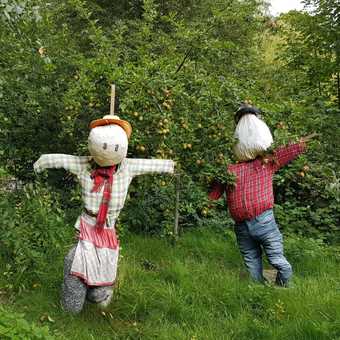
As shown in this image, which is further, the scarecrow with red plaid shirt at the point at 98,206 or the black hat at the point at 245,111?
the black hat at the point at 245,111

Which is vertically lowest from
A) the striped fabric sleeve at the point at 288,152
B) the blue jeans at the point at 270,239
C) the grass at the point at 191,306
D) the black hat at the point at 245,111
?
the grass at the point at 191,306

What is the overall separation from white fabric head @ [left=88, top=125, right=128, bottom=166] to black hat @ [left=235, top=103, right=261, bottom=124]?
47.3 inches

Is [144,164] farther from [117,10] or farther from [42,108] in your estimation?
[117,10]

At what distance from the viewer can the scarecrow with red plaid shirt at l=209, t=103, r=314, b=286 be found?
4527mm

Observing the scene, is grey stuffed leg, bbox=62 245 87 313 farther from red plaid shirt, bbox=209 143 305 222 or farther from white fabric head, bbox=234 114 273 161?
white fabric head, bbox=234 114 273 161

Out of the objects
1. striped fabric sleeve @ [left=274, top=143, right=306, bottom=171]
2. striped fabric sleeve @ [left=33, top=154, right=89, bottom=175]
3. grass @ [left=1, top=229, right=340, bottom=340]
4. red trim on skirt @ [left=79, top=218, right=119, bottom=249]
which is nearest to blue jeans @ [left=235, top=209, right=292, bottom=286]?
grass @ [left=1, top=229, right=340, bottom=340]

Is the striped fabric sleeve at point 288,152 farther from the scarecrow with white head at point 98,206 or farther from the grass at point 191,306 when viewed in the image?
the scarecrow with white head at point 98,206

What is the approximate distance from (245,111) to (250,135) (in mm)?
224

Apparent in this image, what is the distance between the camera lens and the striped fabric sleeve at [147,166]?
411 centimetres

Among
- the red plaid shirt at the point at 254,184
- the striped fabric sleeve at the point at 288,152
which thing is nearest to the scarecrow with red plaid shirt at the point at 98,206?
the red plaid shirt at the point at 254,184

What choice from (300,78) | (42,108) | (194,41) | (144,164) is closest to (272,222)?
(144,164)

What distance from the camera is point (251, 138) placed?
4535 millimetres

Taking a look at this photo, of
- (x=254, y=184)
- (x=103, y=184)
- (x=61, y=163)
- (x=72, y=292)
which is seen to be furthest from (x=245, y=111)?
(x=72, y=292)

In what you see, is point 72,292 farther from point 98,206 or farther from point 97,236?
point 98,206
